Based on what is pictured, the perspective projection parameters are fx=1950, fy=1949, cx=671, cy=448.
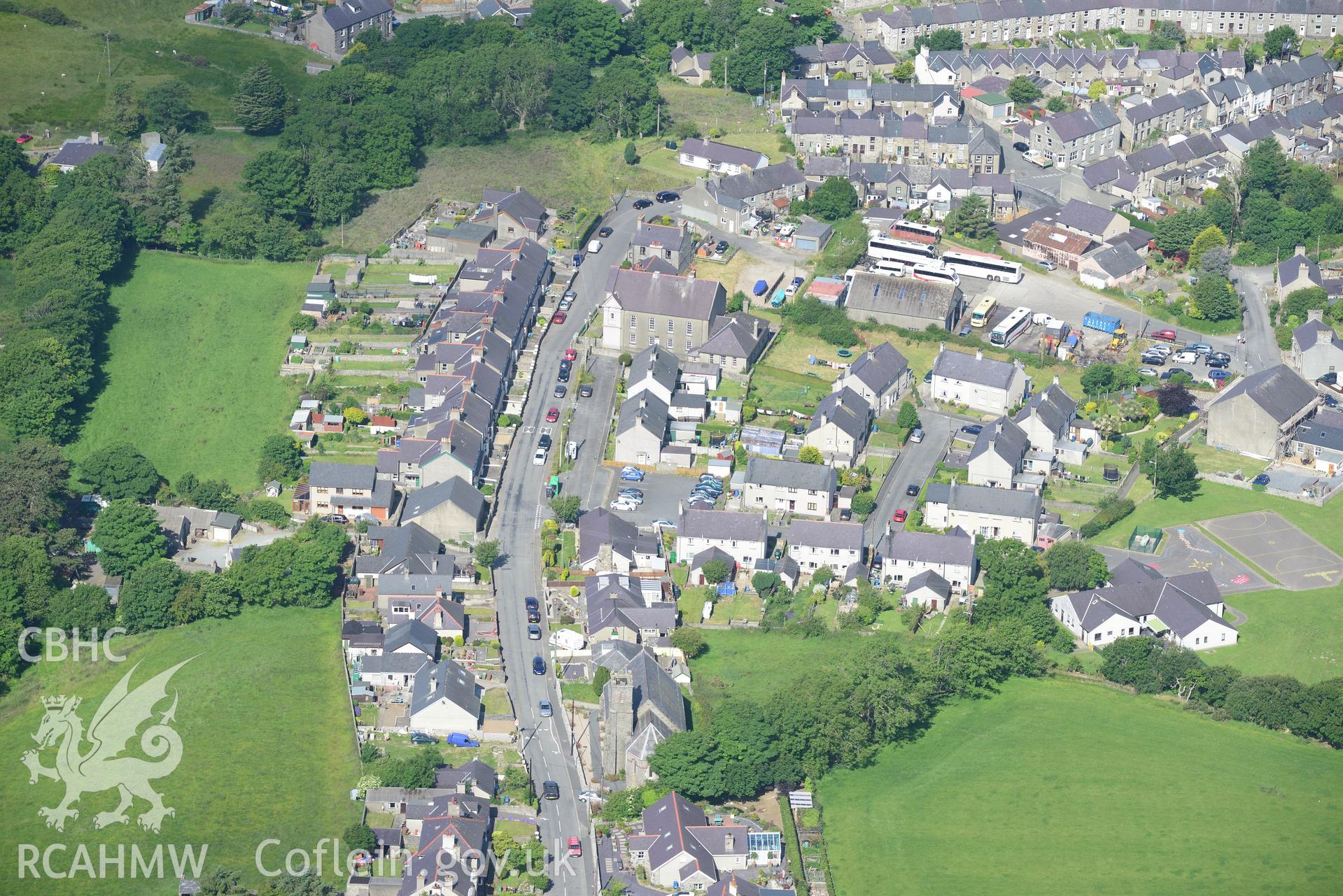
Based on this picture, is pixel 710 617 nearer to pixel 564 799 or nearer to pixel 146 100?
pixel 564 799

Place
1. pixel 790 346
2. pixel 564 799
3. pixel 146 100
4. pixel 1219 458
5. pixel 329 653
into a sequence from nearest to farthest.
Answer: pixel 564 799, pixel 329 653, pixel 1219 458, pixel 790 346, pixel 146 100

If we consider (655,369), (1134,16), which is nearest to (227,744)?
(655,369)

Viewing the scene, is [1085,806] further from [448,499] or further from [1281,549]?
[448,499]

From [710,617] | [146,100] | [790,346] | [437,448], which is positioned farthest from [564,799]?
[146,100]

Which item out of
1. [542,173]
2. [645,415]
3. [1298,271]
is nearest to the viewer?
[645,415]

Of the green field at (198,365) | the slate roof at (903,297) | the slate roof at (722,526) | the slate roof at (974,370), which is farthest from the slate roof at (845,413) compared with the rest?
the green field at (198,365)
